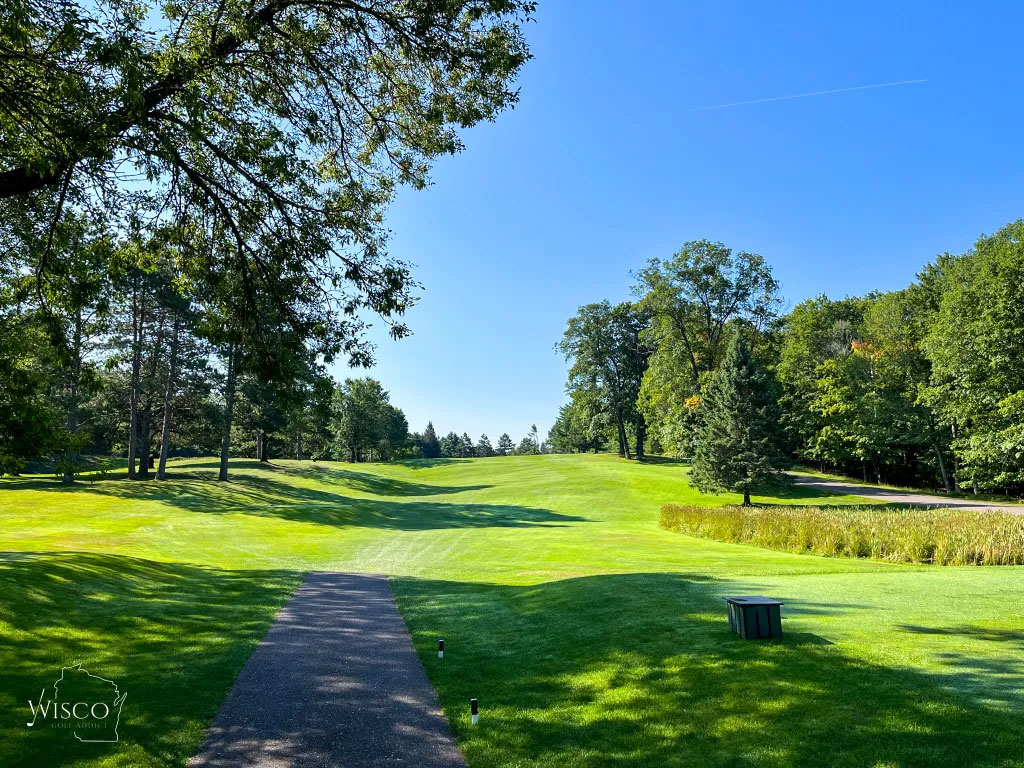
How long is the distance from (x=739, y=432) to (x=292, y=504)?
31.3 meters

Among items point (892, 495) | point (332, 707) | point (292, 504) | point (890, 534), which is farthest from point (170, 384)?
point (892, 495)

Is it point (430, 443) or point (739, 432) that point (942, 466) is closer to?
point (739, 432)

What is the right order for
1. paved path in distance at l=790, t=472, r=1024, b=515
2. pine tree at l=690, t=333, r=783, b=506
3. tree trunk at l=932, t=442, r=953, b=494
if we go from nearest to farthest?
paved path in distance at l=790, t=472, r=1024, b=515
pine tree at l=690, t=333, r=783, b=506
tree trunk at l=932, t=442, r=953, b=494

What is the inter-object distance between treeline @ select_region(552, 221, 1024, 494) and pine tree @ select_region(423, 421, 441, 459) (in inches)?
2724

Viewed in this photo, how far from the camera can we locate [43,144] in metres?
7.97

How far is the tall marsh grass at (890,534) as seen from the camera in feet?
58.7

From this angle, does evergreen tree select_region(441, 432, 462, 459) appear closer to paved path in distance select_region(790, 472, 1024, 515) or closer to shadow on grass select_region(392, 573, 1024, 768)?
paved path in distance select_region(790, 472, 1024, 515)

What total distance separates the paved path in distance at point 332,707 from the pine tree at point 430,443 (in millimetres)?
121014

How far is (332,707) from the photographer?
7.10 meters

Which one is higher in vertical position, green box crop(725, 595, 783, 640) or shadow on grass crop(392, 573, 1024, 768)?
green box crop(725, 595, 783, 640)

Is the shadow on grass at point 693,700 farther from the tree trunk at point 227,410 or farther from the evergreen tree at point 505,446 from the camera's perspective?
the evergreen tree at point 505,446

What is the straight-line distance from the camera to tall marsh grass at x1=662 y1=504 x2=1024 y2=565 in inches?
705

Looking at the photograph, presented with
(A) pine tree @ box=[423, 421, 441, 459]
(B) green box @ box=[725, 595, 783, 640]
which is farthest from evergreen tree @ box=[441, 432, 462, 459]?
(B) green box @ box=[725, 595, 783, 640]

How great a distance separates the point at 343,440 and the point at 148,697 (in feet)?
259
